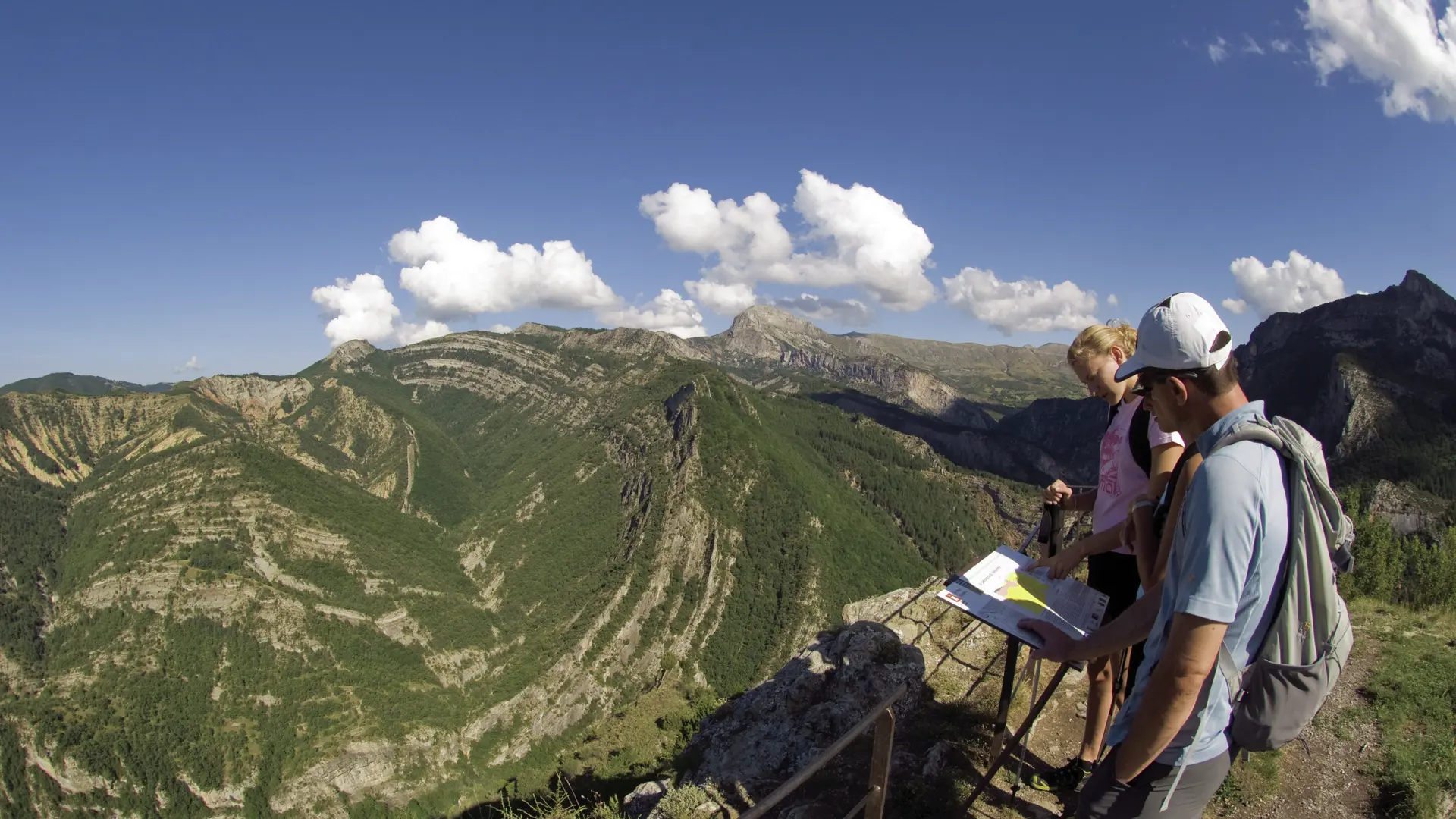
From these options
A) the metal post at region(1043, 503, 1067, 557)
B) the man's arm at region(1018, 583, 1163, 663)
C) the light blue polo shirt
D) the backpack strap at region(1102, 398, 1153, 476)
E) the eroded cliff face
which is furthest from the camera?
the eroded cliff face

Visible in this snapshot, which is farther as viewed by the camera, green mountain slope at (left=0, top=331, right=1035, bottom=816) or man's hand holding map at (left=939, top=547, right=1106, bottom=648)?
green mountain slope at (left=0, top=331, right=1035, bottom=816)

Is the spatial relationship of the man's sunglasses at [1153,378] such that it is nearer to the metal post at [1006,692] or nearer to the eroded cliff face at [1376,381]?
the metal post at [1006,692]

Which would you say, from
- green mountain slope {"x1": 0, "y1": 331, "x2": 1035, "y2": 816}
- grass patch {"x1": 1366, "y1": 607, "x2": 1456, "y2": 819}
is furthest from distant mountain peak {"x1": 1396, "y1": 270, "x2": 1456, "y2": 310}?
grass patch {"x1": 1366, "y1": 607, "x2": 1456, "y2": 819}

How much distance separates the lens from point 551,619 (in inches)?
5172

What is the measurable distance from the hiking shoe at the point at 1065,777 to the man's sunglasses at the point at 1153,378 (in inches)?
169

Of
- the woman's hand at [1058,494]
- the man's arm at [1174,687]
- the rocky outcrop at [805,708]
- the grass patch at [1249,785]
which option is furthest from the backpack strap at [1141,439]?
the rocky outcrop at [805,708]

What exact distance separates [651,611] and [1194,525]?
431ft

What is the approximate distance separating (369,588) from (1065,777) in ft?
448

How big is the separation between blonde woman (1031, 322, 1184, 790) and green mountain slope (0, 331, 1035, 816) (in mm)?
75840

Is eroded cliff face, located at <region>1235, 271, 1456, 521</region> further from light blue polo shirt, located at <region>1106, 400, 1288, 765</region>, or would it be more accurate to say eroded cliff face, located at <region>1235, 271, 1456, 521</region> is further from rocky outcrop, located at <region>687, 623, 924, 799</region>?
light blue polo shirt, located at <region>1106, 400, 1288, 765</region>

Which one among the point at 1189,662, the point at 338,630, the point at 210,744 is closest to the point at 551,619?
the point at 338,630

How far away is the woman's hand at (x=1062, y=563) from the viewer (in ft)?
17.0

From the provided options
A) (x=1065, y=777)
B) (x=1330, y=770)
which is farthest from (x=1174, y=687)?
(x=1330, y=770)

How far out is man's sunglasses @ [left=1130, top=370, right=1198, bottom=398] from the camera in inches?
123
